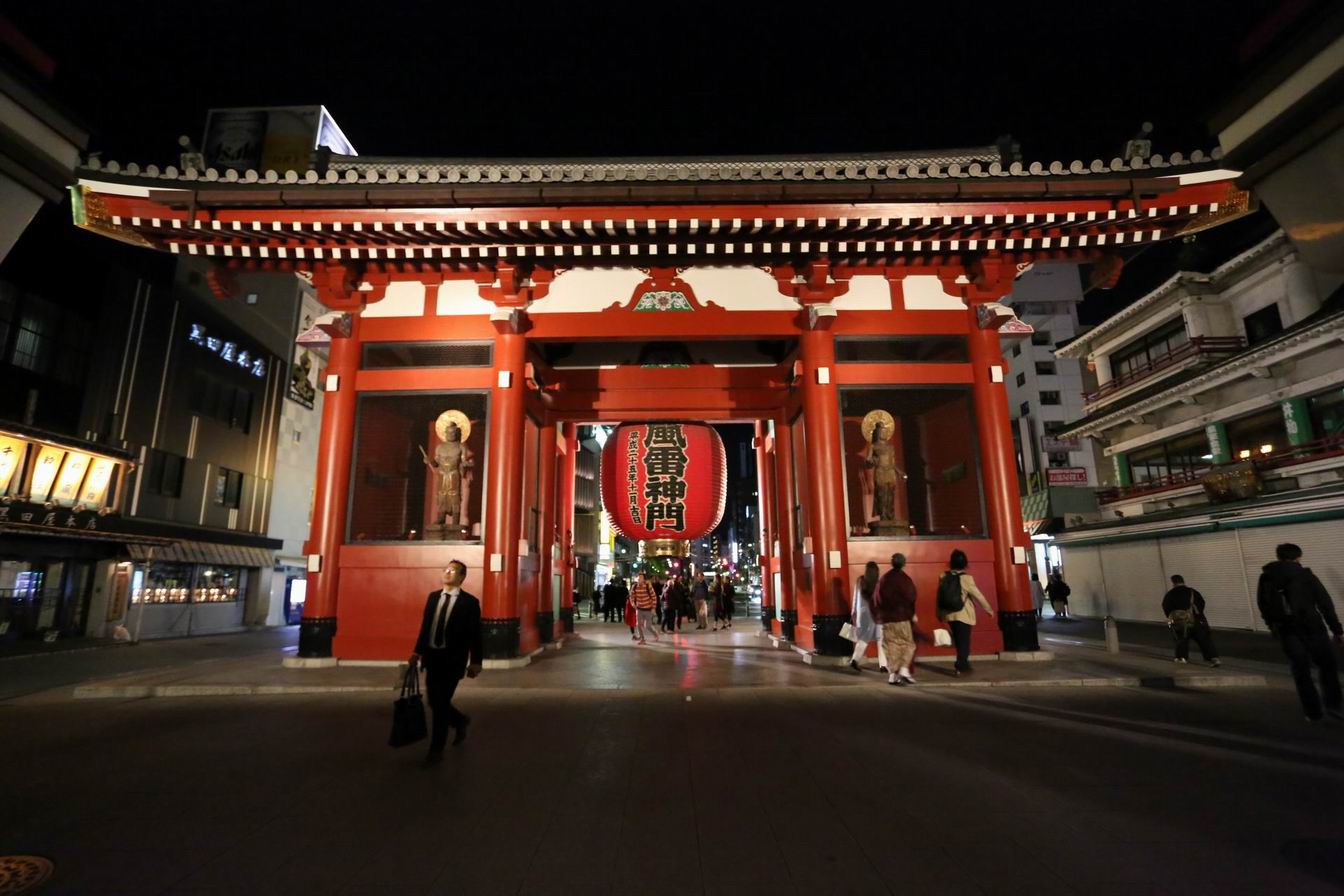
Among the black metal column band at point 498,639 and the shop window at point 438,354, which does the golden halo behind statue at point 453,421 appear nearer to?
the shop window at point 438,354

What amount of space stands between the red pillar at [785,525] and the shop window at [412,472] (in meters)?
5.83

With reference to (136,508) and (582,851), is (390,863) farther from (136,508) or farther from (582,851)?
(136,508)

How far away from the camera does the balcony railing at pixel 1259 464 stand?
53.5 ft

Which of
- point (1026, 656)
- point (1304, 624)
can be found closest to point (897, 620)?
point (1026, 656)

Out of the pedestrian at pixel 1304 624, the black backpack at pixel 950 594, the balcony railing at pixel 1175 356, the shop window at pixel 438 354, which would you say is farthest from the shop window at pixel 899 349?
the balcony railing at pixel 1175 356

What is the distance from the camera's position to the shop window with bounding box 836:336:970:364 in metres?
10.4

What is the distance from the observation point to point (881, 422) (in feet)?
33.2

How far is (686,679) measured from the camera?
8.20m

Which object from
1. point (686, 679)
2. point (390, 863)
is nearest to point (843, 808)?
point (390, 863)

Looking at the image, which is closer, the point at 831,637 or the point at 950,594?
the point at 950,594

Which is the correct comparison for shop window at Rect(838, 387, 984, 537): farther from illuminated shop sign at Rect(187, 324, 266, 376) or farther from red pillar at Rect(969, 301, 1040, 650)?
illuminated shop sign at Rect(187, 324, 266, 376)

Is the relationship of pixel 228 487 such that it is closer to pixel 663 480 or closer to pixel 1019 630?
pixel 663 480

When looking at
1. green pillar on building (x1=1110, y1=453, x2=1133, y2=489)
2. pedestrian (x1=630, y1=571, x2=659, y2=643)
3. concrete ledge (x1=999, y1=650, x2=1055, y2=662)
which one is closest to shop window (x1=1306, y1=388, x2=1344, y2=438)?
green pillar on building (x1=1110, y1=453, x2=1133, y2=489)

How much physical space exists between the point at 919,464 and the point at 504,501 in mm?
7754
